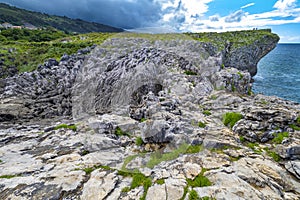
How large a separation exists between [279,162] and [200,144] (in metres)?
3.19

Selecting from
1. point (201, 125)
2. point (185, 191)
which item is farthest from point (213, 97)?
point (185, 191)

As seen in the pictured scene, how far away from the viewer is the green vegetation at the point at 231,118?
1052cm

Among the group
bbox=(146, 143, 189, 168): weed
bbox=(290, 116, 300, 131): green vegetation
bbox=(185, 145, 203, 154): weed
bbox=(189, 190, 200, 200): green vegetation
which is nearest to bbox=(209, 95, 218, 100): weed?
bbox=(290, 116, 300, 131): green vegetation

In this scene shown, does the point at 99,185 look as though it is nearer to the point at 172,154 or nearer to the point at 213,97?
the point at 172,154

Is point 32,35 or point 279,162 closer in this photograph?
point 279,162

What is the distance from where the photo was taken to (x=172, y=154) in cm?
845

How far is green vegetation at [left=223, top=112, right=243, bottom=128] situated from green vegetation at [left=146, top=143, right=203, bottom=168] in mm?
3205

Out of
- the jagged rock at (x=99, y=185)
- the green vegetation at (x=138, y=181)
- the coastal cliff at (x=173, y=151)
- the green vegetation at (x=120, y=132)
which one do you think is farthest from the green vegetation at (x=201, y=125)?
the jagged rock at (x=99, y=185)

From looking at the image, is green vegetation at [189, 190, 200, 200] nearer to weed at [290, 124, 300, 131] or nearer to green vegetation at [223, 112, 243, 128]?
green vegetation at [223, 112, 243, 128]

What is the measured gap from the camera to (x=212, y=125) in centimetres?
1043

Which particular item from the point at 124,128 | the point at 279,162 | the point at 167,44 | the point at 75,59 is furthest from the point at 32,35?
the point at 279,162

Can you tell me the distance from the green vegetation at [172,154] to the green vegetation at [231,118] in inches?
126

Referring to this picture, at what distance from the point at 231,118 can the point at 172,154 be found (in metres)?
4.76

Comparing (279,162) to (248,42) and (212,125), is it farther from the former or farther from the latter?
(248,42)
